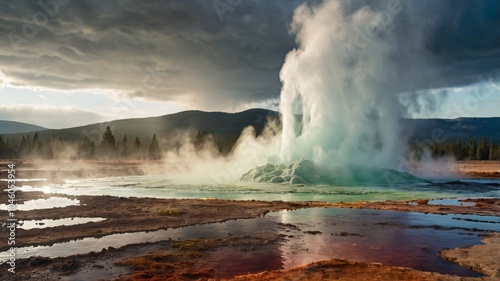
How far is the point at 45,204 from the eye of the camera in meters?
26.9

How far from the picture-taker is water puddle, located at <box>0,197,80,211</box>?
2484cm

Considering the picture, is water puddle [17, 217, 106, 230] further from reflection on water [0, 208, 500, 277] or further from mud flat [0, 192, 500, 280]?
reflection on water [0, 208, 500, 277]

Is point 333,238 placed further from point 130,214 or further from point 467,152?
point 467,152

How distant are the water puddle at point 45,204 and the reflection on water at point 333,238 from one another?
11292 millimetres

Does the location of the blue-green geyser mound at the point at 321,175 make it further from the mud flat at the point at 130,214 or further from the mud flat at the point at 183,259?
the mud flat at the point at 183,259

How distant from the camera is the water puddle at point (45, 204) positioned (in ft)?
81.5

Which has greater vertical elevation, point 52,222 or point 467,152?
point 467,152

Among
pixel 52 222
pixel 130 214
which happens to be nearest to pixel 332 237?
pixel 130 214

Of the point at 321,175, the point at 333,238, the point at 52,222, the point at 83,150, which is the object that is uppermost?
the point at 83,150

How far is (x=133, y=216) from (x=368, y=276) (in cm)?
1440

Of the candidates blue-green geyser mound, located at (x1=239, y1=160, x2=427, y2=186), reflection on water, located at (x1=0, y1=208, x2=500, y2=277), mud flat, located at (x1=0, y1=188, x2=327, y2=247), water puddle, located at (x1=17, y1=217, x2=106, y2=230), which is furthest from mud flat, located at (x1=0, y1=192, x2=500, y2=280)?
blue-green geyser mound, located at (x1=239, y1=160, x2=427, y2=186)

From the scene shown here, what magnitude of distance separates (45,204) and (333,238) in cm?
2118

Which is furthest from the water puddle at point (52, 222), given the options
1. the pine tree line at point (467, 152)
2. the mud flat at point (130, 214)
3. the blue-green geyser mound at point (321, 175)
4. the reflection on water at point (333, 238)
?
the pine tree line at point (467, 152)

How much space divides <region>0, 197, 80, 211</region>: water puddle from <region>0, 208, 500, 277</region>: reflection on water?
11292mm
